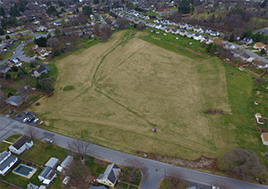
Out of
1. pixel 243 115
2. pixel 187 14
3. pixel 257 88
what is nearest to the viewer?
pixel 243 115

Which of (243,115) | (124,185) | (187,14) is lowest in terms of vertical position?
(124,185)

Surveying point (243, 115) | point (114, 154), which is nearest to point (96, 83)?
point (114, 154)

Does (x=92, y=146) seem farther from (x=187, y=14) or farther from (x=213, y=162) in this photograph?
(x=187, y=14)

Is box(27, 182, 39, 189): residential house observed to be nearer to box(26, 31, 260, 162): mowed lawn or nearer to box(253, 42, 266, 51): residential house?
box(26, 31, 260, 162): mowed lawn

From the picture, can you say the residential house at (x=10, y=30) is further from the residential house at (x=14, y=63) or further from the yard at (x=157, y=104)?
the yard at (x=157, y=104)

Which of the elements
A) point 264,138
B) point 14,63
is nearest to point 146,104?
point 264,138

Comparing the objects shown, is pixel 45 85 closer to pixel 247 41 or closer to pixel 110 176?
pixel 110 176

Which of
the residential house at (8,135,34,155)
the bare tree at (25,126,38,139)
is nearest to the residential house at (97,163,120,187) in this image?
the residential house at (8,135,34,155)
